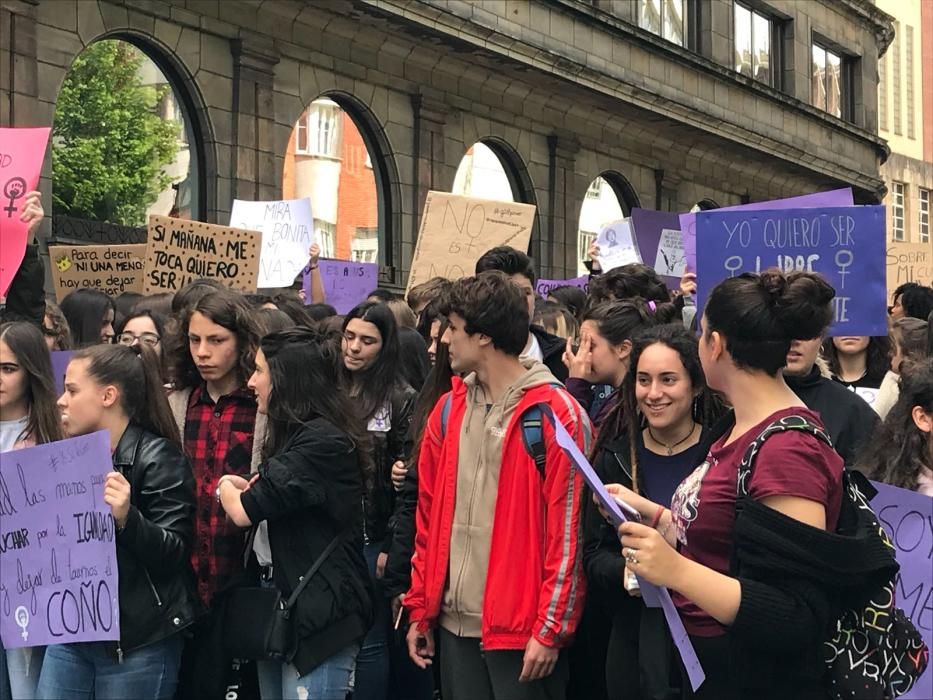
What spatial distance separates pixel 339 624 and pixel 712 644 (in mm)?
1599

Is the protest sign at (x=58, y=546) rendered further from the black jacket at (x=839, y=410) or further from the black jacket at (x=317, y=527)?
the black jacket at (x=839, y=410)

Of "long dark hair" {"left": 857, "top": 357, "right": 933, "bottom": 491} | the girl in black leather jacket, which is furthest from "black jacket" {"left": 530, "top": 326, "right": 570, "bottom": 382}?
the girl in black leather jacket

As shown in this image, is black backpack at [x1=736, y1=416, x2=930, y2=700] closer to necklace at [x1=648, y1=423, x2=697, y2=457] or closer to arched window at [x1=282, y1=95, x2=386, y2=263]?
necklace at [x1=648, y1=423, x2=697, y2=457]

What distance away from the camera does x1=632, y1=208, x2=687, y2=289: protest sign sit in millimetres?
12500

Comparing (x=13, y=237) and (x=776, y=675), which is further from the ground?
(x=13, y=237)

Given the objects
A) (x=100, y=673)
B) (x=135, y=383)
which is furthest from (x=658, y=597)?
(x=135, y=383)

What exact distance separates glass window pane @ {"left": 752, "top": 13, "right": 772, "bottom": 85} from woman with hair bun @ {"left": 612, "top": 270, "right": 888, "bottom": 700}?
25.3 metres

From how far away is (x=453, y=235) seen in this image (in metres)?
10.5

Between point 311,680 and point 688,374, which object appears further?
point 311,680

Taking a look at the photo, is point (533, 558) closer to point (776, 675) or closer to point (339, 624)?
point (339, 624)

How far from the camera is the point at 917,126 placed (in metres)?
44.4

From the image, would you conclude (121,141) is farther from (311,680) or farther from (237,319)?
(311,680)

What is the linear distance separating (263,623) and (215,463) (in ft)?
2.38

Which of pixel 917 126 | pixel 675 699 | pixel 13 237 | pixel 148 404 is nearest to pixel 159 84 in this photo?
pixel 13 237
